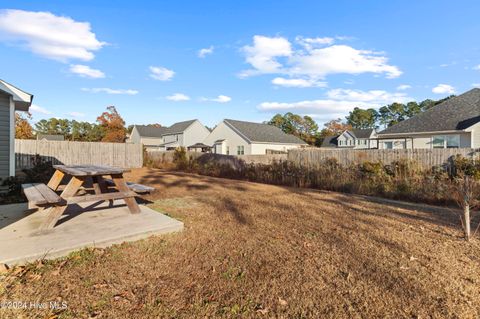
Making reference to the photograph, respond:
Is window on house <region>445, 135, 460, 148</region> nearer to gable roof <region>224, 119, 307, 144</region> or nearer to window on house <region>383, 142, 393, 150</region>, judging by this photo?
window on house <region>383, 142, 393, 150</region>

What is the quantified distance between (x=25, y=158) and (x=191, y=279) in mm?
17757

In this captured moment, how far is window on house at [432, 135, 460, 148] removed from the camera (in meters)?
16.1

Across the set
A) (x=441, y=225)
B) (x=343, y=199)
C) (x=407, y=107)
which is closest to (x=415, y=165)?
(x=343, y=199)

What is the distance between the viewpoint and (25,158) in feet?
51.3

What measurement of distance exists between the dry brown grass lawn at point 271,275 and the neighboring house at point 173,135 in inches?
1435

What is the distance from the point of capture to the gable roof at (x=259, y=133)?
101 ft

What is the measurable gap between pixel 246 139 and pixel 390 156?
65.9ft

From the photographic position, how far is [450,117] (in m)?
17.1

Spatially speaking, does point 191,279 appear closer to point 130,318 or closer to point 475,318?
point 130,318

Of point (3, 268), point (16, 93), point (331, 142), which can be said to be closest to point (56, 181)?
point (3, 268)

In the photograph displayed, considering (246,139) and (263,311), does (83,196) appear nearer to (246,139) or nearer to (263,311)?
(263,311)

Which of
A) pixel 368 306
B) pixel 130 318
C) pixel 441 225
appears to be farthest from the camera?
pixel 441 225

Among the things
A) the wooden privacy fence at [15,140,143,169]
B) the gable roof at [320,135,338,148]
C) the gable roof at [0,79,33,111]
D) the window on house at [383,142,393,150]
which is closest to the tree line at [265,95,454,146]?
the gable roof at [320,135,338,148]

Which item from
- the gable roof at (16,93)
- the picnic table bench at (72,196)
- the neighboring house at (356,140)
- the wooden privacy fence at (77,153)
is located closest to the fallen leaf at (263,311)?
the picnic table bench at (72,196)
